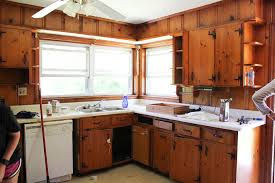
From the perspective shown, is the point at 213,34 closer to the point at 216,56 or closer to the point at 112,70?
the point at 216,56

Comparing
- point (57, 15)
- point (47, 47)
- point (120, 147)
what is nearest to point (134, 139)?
point (120, 147)

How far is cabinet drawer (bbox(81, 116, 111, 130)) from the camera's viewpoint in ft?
11.7

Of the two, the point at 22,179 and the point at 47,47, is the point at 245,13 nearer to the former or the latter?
the point at 47,47

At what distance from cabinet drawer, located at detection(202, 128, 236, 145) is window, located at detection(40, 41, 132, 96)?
2238 mm

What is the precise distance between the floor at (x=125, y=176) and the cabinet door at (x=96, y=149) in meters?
0.13

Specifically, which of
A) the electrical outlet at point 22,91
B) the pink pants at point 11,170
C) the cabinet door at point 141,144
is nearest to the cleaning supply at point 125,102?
the cabinet door at point 141,144

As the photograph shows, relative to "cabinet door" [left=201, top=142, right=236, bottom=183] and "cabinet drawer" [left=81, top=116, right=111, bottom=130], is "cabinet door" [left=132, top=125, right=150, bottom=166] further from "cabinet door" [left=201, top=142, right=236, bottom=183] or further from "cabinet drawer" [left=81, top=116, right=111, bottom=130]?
"cabinet door" [left=201, top=142, right=236, bottom=183]

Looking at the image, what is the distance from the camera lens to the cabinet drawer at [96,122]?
3.56 m

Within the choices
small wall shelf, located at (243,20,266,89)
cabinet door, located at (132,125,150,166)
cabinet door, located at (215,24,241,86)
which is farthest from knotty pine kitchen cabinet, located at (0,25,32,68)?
small wall shelf, located at (243,20,266,89)

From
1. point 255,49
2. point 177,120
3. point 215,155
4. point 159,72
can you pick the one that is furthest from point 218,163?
point 159,72

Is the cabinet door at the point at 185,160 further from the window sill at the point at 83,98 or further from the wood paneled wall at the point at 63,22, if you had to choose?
the wood paneled wall at the point at 63,22

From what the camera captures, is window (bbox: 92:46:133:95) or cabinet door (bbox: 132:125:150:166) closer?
cabinet door (bbox: 132:125:150:166)

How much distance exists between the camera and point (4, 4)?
339cm

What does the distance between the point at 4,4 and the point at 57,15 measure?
2.41ft
